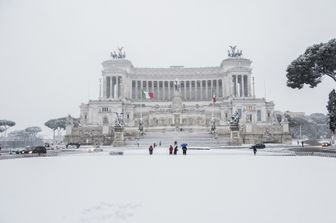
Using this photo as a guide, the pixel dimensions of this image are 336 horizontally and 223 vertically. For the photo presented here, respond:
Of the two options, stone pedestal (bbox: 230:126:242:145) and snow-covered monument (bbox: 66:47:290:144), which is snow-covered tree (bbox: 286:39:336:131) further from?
snow-covered monument (bbox: 66:47:290:144)

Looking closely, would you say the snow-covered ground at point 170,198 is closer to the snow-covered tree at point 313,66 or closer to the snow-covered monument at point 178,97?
the snow-covered tree at point 313,66

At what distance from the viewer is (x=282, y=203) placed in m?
10.6

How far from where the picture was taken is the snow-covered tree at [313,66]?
4116 centimetres

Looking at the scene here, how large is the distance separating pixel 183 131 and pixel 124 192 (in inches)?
2400

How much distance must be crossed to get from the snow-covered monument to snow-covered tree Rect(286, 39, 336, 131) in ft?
113

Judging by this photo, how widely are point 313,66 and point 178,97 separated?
52863mm

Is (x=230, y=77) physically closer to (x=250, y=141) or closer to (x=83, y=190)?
(x=250, y=141)

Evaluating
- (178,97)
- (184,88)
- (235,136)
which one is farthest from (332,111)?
(184,88)

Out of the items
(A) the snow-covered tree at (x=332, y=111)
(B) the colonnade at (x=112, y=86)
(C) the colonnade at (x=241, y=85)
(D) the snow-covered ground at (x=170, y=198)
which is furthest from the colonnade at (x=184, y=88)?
(D) the snow-covered ground at (x=170, y=198)

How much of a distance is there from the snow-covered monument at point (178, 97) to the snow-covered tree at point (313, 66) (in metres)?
34.5

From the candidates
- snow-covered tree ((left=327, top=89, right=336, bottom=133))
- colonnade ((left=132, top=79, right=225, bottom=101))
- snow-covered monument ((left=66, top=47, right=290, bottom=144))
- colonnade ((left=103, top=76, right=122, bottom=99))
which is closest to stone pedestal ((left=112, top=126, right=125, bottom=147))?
snow-covered monument ((left=66, top=47, right=290, bottom=144))

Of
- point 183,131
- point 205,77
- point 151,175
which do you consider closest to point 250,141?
point 183,131

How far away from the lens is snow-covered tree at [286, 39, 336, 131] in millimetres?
41156

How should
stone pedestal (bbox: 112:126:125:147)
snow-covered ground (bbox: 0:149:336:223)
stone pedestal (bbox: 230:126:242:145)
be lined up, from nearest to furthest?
snow-covered ground (bbox: 0:149:336:223) → stone pedestal (bbox: 230:126:242:145) → stone pedestal (bbox: 112:126:125:147)
